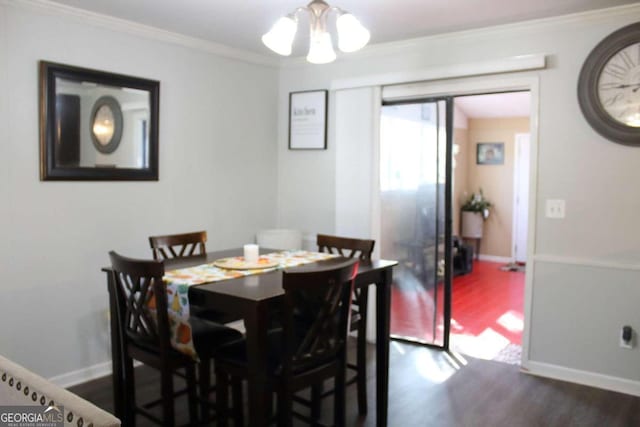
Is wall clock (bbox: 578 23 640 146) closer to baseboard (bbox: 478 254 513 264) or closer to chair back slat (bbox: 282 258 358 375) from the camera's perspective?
chair back slat (bbox: 282 258 358 375)

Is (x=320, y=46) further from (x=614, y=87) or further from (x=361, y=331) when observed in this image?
(x=614, y=87)

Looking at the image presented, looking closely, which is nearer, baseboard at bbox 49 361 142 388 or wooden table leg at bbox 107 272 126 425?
wooden table leg at bbox 107 272 126 425

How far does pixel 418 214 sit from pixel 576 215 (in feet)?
3.76

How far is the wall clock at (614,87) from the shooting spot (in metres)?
2.99

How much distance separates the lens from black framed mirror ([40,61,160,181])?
2.98 metres

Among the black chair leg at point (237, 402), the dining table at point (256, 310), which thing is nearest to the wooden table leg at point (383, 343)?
the dining table at point (256, 310)

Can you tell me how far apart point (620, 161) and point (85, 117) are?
3.21 m

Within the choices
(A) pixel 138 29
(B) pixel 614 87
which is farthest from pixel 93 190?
(B) pixel 614 87

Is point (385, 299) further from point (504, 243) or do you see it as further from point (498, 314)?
point (504, 243)

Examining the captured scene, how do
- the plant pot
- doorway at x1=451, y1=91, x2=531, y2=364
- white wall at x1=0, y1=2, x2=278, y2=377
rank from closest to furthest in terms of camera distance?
white wall at x1=0, y1=2, x2=278, y2=377, doorway at x1=451, y1=91, x2=531, y2=364, the plant pot

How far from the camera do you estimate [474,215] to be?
284 inches

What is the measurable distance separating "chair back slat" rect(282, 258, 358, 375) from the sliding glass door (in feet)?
6.10

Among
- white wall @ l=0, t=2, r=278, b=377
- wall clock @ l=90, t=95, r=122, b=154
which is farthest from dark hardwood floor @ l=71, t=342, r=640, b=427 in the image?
wall clock @ l=90, t=95, r=122, b=154

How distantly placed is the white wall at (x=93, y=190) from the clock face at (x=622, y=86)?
254 centimetres
